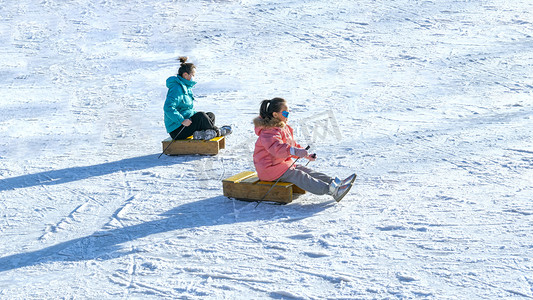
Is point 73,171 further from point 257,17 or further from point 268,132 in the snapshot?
point 257,17

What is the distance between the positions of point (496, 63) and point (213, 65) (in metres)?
4.99

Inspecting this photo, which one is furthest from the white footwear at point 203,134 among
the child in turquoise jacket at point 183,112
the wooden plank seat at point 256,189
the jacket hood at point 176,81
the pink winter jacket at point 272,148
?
the pink winter jacket at point 272,148

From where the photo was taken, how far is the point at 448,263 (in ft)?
13.0

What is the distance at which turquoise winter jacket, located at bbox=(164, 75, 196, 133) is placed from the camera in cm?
655

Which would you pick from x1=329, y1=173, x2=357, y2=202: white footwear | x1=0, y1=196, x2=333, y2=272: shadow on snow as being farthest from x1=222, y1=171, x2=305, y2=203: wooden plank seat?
x1=329, y1=173, x2=357, y2=202: white footwear

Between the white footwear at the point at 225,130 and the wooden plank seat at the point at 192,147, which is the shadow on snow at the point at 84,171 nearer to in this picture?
the wooden plank seat at the point at 192,147

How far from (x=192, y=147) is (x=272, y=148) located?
1975 mm

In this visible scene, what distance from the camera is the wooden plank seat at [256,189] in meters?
5.08

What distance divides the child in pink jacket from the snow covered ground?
0.19 metres

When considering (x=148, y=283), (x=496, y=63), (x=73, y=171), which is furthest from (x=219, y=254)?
(x=496, y=63)

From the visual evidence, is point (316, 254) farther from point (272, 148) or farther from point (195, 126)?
point (195, 126)

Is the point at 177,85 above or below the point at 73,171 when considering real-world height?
above

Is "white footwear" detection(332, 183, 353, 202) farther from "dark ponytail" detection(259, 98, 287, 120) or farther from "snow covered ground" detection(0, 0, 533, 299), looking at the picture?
"dark ponytail" detection(259, 98, 287, 120)

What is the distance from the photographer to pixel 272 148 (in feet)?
16.2
